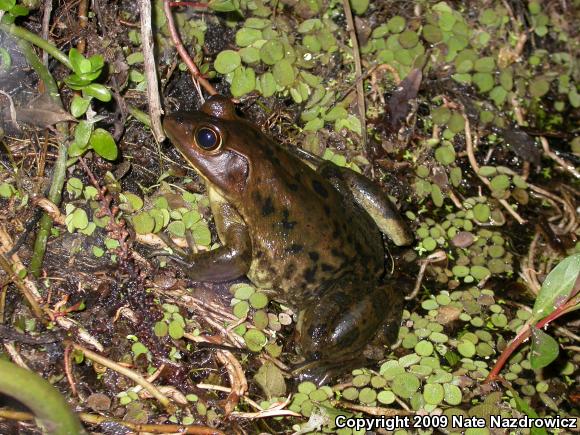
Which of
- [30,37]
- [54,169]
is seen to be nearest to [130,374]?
[54,169]

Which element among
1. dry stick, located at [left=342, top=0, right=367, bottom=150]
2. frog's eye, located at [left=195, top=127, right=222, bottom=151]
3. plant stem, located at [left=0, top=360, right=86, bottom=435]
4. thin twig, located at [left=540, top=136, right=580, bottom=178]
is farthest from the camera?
thin twig, located at [left=540, top=136, right=580, bottom=178]

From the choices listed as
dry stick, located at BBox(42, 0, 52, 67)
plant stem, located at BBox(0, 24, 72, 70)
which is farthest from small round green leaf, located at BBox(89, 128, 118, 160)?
dry stick, located at BBox(42, 0, 52, 67)

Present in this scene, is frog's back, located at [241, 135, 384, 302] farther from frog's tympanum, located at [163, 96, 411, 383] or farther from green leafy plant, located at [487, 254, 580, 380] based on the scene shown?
green leafy plant, located at [487, 254, 580, 380]

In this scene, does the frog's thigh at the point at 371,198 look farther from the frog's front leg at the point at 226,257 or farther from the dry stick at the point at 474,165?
the dry stick at the point at 474,165

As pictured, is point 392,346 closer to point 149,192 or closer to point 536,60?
point 149,192

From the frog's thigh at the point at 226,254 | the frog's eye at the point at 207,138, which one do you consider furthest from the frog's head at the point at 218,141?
the frog's thigh at the point at 226,254

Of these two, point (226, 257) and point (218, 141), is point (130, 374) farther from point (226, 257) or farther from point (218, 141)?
point (218, 141)
